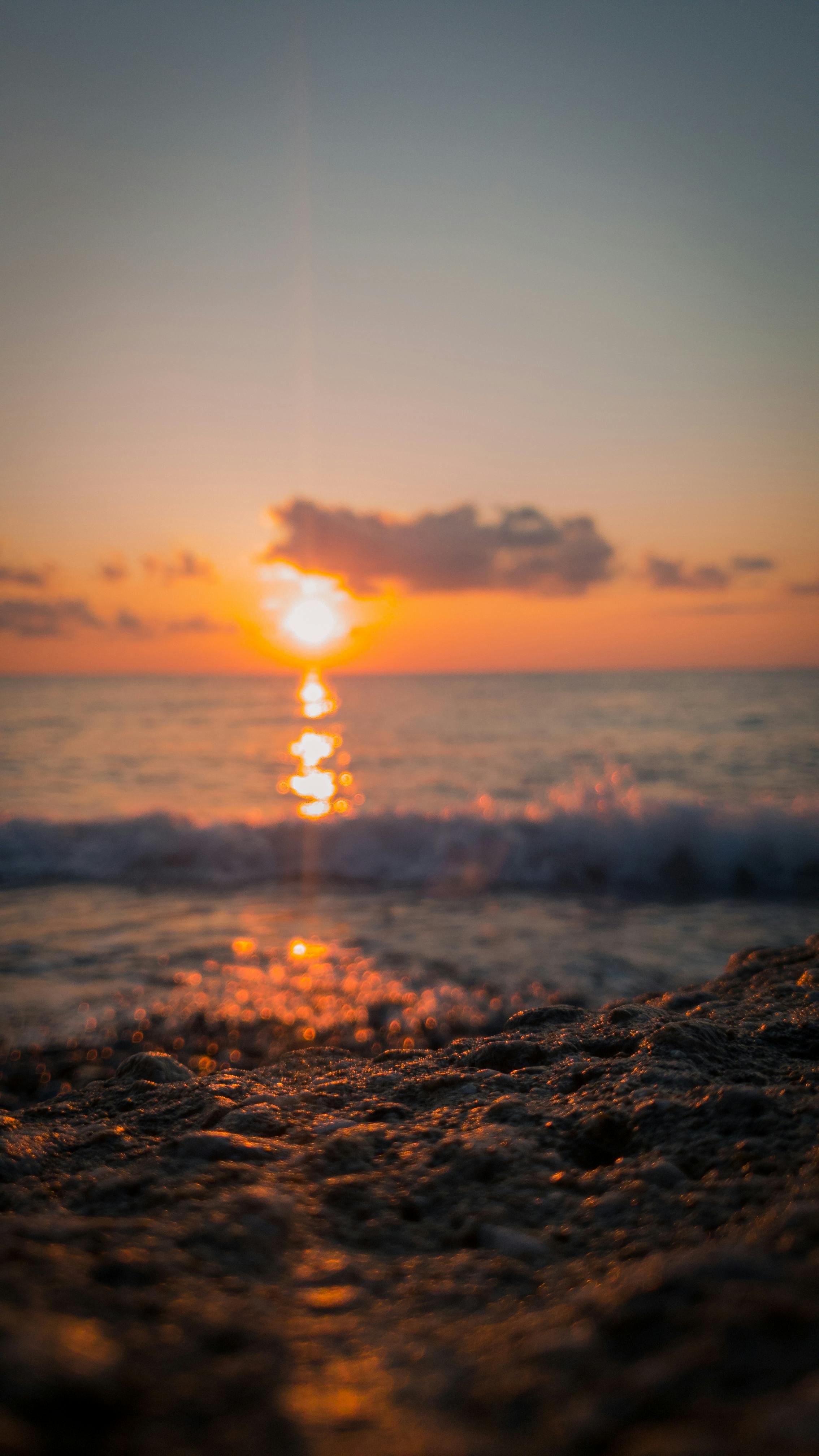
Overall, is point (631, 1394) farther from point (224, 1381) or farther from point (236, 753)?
point (236, 753)

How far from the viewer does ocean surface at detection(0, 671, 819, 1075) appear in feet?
18.6

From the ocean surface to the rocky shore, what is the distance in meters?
3.17

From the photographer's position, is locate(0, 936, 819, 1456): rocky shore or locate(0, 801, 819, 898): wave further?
locate(0, 801, 819, 898): wave

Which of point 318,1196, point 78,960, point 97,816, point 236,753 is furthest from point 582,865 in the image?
point 236,753

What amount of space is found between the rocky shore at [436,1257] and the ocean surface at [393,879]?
10.4ft

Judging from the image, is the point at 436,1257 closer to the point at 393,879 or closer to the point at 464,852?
the point at 393,879

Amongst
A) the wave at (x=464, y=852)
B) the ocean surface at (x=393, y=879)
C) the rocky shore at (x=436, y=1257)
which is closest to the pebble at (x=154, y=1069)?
the rocky shore at (x=436, y=1257)

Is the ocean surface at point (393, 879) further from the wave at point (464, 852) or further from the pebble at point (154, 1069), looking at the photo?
the pebble at point (154, 1069)

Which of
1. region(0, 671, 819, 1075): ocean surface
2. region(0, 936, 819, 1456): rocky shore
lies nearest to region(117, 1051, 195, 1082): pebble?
region(0, 936, 819, 1456): rocky shore

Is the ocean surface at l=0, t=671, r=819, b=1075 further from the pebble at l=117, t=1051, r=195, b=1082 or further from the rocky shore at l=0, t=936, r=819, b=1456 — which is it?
the rocky shore at l=0, t=936, r=819, b=1456

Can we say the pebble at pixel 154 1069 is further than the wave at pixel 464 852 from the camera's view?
No

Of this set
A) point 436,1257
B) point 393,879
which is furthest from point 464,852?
point 436,1257

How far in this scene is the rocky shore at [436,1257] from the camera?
2.83 ft

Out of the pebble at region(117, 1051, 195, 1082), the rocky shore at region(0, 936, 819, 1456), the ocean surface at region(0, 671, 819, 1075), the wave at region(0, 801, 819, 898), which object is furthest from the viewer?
the wave at region(0, 801, 819, 898)
